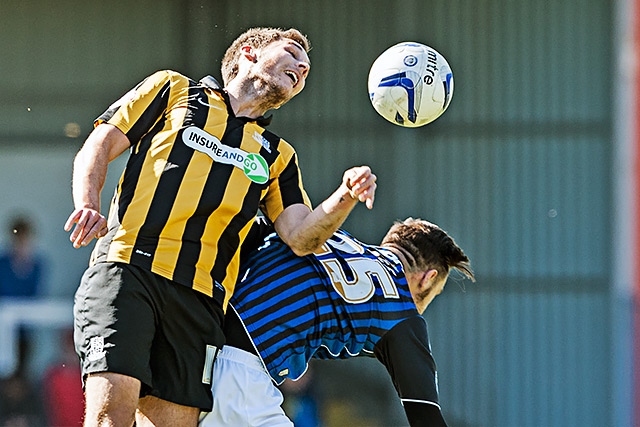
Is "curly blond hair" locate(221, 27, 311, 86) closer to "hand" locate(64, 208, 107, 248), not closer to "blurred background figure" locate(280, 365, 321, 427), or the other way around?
"hand" locate(64, 208, 107, 248)

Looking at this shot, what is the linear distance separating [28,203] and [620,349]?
556 centimetres

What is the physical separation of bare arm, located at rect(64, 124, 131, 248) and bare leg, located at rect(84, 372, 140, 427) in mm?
424

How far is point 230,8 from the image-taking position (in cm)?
1022

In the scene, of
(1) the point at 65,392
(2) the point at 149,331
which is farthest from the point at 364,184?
(1) the point at 65,392

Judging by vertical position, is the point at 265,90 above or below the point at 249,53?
below

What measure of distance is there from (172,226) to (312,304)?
0.68 meters

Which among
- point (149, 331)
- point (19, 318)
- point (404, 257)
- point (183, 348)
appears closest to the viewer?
point (149, 331)

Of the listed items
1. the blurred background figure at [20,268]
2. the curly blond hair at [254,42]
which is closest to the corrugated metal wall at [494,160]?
the blurred background figure at [20,268]

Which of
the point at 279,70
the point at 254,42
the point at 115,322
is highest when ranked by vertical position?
the point at 254,42

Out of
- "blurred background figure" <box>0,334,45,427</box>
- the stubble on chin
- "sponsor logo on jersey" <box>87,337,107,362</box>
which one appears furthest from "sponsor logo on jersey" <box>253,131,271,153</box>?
"blurred background figure" <box>0,334,45,427</box>

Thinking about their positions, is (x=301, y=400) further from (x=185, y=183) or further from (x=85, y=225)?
(x=85, y=225)

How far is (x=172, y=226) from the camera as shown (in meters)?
3.82

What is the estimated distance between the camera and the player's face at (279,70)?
4.12 m

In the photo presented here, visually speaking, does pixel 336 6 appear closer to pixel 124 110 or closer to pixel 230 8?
pixel 230 8
